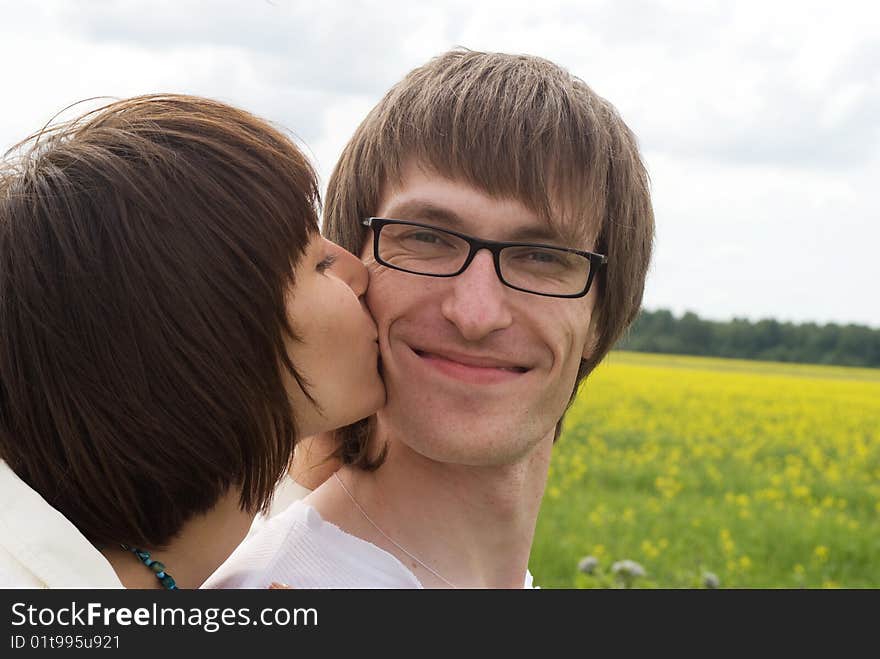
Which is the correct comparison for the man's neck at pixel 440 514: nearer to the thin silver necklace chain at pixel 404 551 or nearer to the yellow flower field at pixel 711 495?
the thin silver necklace chain at pixel 404 551

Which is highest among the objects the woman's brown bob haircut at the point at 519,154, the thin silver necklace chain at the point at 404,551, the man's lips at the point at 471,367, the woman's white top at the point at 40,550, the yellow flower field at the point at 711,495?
the woman's brown bob haircut at the point at 519,154

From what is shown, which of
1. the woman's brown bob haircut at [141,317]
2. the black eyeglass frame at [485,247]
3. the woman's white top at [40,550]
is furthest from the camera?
the black eyeglass frame at [485,247]

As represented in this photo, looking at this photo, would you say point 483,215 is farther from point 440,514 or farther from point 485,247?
point 440,514

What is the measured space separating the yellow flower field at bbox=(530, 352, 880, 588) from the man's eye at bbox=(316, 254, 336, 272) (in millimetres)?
1363

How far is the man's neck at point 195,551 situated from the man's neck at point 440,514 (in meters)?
0.37

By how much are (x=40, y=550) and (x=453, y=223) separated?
113 centimetres

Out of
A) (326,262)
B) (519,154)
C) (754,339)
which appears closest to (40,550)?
(326,262)

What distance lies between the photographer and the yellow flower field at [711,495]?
27.7 ft

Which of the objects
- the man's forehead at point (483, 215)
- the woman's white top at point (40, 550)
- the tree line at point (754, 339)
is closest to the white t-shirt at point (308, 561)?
the woman's white top at point (40, 550)

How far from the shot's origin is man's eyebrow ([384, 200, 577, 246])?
2.32 metres

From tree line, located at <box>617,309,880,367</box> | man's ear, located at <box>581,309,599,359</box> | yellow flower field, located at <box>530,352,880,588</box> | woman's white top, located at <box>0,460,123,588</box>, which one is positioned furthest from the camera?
tree line, located at <box>617,309,880,367</box>

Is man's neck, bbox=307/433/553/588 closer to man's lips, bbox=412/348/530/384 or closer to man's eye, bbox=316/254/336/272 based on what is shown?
man's lips, bbox=412/348/530/384

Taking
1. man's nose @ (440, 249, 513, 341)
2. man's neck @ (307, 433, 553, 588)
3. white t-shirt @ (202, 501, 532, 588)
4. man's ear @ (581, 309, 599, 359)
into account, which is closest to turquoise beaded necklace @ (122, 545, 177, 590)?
white t-shirt @ (202, 501, 532, 588)
